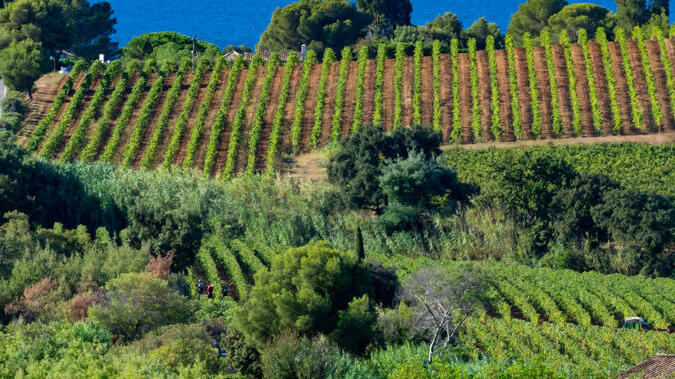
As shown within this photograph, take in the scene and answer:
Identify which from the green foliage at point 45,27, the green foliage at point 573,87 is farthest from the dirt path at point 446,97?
the green foliage at point 45,27

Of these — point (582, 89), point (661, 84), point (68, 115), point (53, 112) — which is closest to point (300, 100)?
point (68, 115)

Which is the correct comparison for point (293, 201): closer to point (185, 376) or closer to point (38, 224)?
point (38, 224)

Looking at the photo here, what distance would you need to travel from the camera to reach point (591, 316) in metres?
49.8

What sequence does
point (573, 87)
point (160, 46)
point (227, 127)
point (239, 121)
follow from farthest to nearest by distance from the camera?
point (160, 46) < point (573, 87) < point (227, 127) < point (239, 121)

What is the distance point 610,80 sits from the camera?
3086 inches

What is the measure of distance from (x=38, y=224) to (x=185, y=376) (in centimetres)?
2917

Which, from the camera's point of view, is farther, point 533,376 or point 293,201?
point 293,201

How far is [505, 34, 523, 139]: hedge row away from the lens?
73.6m

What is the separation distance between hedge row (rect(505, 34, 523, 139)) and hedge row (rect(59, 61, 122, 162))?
30.2 metres

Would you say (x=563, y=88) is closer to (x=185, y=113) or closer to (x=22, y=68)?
(x=185, y=113)

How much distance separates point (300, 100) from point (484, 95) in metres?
13.3

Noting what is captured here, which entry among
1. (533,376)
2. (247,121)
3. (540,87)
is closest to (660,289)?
(533,376)

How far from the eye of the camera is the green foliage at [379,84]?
250 feet

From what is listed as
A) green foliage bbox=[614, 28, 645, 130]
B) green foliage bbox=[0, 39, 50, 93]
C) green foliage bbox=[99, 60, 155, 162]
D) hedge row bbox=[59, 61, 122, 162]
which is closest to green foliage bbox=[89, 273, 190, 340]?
green foliage bbox=[99, 60, 155, 162]
